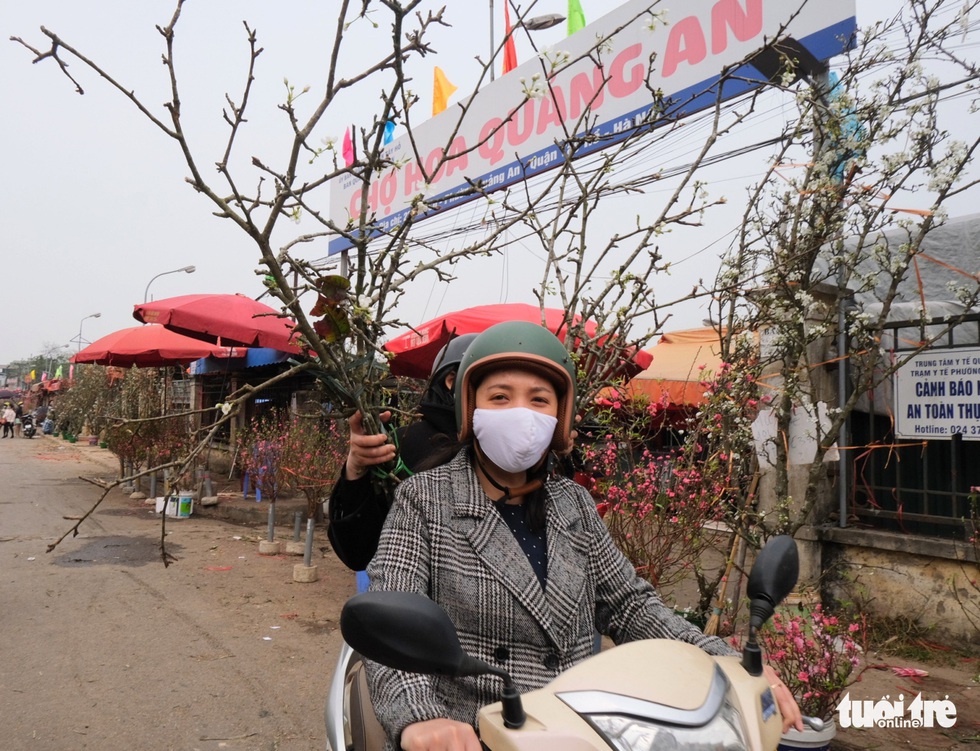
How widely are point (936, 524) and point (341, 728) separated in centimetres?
513

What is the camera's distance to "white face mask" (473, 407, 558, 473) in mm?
1822

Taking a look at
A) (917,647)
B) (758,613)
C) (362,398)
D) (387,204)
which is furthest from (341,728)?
(387,204)

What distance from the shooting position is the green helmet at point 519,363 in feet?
6.11

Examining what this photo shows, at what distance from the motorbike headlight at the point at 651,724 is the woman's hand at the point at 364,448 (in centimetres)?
100

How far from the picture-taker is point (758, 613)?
160cm

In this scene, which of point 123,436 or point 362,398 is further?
point 123,436

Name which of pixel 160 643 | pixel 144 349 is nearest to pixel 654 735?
pixel 160 643

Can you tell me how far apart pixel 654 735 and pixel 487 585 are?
2.07 feet

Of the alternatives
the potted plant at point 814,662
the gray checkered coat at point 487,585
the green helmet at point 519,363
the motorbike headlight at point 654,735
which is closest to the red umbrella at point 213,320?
the potted plant at point 814,662

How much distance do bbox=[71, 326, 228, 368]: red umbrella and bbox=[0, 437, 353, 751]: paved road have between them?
3.23 meters

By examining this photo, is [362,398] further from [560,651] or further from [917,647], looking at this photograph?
[917,647]

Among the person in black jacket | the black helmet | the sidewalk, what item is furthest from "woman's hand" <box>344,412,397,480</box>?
the sidewalk

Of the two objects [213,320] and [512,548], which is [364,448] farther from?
[213,320]

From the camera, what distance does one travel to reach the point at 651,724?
47.5 inches
